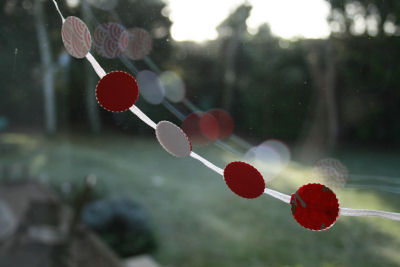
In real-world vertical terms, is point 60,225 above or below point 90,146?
below

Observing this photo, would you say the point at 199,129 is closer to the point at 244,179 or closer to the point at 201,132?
the point at 201,132

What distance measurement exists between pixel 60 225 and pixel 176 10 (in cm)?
206

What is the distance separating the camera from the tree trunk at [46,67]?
42.0 inches

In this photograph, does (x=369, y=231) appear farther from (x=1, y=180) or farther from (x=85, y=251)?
(x=1, y=180)

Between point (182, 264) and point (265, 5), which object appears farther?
point (182, 264)

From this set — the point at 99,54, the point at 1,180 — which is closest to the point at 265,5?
the point at 99,54

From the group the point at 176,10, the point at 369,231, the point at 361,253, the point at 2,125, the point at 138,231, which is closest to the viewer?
the point at 176,10

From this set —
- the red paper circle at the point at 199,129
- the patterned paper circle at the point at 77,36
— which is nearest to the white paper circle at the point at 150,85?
the red paper circle at the point at 199,129

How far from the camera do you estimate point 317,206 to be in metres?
0.44

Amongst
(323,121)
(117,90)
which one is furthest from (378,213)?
(323,121)

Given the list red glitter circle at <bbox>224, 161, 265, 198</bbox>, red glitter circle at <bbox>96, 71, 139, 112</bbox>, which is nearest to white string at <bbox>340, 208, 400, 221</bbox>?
red glitter circle at <bbox>224, 161, 265, 198</bbox>

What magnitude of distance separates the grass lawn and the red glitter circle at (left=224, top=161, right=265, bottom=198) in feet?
1.01

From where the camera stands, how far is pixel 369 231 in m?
Answer: 2.32

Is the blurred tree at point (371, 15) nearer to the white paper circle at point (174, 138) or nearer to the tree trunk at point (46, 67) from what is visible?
the white paper circle at point (174, 138)
